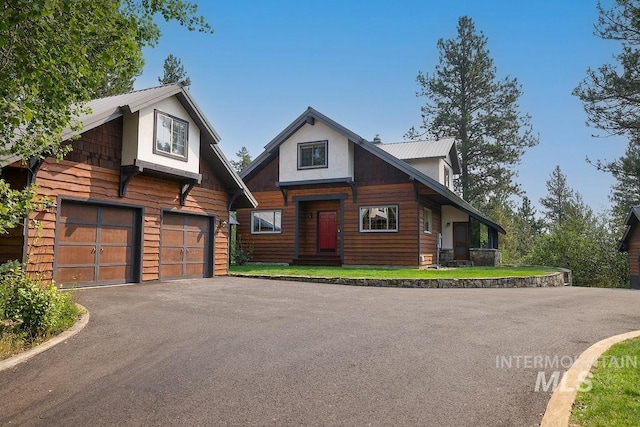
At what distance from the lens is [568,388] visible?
13.3ft

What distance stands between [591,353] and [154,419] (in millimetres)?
4918

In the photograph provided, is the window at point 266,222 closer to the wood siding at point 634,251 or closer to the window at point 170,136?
the window at point 170,136

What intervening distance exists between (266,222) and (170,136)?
9137 millimetres

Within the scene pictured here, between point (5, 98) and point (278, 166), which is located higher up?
point (278, 166)

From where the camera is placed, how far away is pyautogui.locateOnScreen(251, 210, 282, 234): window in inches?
835

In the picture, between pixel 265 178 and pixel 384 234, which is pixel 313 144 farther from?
pixel 384 234

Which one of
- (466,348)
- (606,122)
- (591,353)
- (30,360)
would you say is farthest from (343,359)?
(606,122)

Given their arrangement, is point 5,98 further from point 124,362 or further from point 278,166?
point 278,166

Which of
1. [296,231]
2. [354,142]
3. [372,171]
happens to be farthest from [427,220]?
[296,231]

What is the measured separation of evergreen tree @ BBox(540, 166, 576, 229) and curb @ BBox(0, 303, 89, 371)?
57.5 meters

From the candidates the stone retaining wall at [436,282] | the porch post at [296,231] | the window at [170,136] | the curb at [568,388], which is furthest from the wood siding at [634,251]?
the window at [170,136]

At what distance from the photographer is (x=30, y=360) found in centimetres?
521

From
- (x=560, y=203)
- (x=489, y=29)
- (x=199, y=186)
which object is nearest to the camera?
(x=199, y=186)

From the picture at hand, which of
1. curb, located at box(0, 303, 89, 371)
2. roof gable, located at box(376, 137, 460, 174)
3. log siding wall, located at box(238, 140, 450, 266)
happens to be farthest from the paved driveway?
roof gable, located at box(376, 137, 460, 174)
